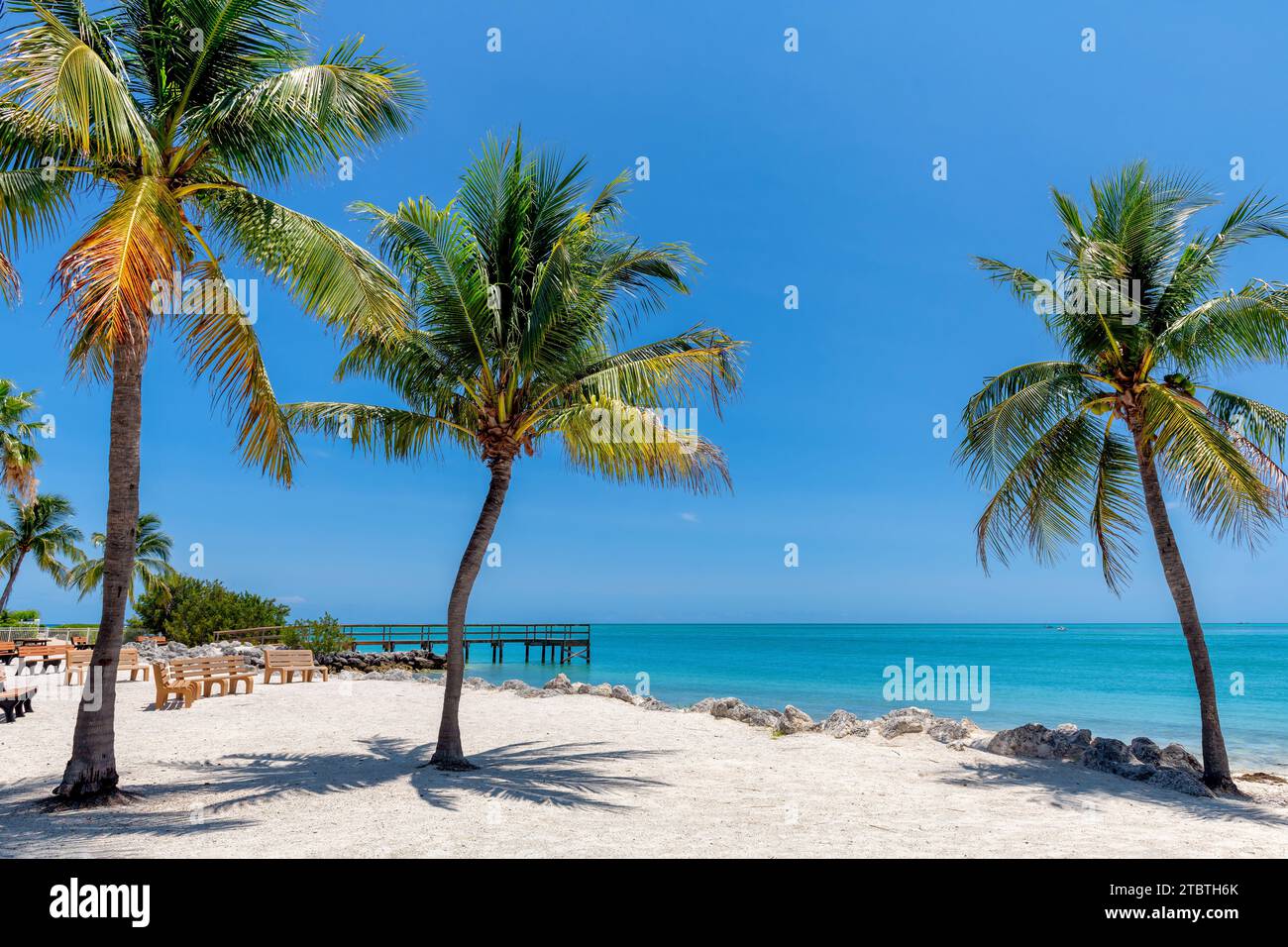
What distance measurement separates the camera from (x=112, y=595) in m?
7.65

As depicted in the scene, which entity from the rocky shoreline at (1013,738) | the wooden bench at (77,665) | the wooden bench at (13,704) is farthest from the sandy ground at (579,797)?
the wooden bench at (77,665)

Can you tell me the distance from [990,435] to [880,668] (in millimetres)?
47357

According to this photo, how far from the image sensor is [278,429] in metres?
9.18

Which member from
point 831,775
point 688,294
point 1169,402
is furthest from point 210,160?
point 1169,402

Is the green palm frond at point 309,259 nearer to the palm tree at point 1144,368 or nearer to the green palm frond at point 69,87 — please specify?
the green palm frond at point 69,87

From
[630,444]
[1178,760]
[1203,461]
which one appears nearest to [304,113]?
[630,444]

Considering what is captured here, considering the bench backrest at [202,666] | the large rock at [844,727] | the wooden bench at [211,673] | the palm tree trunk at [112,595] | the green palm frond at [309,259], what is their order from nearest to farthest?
the palm tree trunk at [112,595] < the green palm frond at [309,259] < the large rock at [844,727] < the bench backrest at [202,666] < the wooden bench at [211,673]

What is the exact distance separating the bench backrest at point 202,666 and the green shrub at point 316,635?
46.1 ft

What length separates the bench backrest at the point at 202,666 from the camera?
15219mm

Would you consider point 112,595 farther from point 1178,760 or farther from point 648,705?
point 1178,760

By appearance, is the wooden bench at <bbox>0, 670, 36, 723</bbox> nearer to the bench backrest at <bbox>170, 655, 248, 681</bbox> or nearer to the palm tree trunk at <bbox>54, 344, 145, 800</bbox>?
the bench backrest at <bbox>170, 655, 248, 681</bbox>
